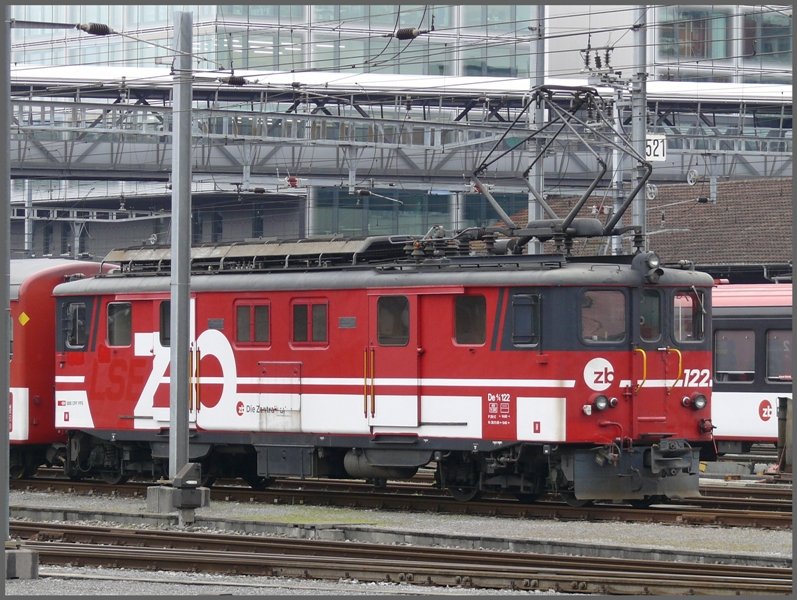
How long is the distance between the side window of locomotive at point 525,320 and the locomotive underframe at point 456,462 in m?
1.34

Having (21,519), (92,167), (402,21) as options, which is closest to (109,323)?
(21,519)

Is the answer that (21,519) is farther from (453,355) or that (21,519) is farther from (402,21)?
(402,21)

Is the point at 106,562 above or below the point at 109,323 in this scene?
below

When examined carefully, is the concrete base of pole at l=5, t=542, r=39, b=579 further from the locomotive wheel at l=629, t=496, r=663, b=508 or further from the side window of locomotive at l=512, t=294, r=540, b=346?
the locomotive wheel at l=629, t=496, r=663, b=508

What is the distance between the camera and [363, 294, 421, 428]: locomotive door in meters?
20.5

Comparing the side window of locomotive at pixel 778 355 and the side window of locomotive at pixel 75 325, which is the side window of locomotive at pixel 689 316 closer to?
the side window of locomotive at pixel 778 355

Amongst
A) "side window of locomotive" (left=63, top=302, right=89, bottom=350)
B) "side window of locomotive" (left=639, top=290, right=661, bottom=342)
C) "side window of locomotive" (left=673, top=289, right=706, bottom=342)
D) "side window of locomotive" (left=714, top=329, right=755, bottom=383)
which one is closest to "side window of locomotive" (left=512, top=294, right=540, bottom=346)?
"side window of locomotive" (left=639, top=290, right=661, bottom=342)

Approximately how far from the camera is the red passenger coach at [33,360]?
990 inches

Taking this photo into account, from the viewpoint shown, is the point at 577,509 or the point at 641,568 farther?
the point at 577,509

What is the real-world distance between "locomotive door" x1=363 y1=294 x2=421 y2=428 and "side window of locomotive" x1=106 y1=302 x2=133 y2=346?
15.3ft

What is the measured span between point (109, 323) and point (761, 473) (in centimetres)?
1167

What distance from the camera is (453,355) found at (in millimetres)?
20219

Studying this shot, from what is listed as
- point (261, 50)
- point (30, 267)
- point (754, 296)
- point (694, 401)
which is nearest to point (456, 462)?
point (694, 401)

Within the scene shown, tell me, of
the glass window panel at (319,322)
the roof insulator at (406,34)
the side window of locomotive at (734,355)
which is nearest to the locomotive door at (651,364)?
the glass window panel at (319,322)
